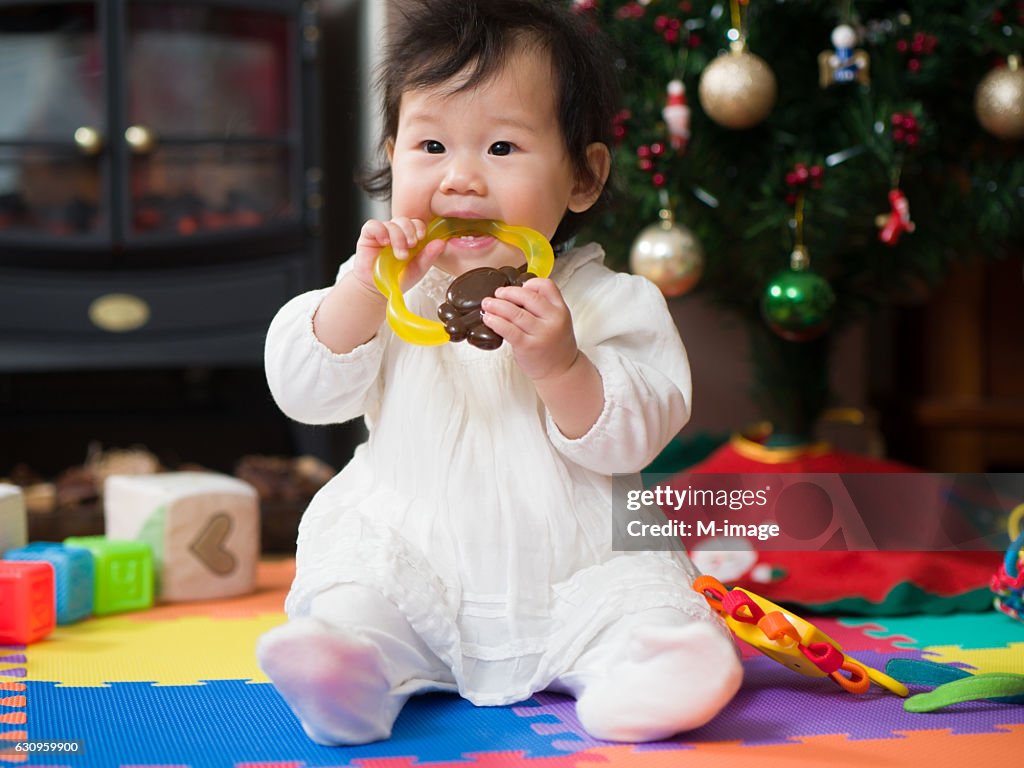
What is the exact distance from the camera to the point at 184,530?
1264 millimetres

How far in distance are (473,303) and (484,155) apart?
141 millimetres

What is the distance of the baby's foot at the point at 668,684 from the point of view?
2.51 ft

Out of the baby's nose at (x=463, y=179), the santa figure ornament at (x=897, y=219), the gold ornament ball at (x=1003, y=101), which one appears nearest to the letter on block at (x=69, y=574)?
the baby's nose at (x=463, y=179)

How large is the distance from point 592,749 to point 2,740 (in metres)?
0.38

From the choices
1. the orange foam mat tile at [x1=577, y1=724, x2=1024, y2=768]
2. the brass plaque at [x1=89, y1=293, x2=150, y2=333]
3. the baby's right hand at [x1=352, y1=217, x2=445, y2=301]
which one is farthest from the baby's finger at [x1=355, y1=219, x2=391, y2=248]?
the brass plaque at [x1=89, y1=293, x2=150, y2=333]

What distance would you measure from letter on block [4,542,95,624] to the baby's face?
513 mm

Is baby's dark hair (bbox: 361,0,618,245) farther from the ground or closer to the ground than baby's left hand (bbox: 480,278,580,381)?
farther from the ground

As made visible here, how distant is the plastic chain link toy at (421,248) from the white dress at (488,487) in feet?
0.21

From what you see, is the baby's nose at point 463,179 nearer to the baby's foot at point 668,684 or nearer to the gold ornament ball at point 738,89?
the baby's foot at point 668,684

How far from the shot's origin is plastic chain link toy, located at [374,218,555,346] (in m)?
0.87

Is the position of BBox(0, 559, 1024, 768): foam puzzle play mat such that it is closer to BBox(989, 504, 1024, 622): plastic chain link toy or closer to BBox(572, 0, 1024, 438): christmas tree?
BBox(989, 504, 1024, 622): plastic chain link toy

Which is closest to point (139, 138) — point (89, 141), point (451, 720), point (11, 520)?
point (89, 141)

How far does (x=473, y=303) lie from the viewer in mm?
838

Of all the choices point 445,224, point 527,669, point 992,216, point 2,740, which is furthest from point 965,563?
point 2,740
